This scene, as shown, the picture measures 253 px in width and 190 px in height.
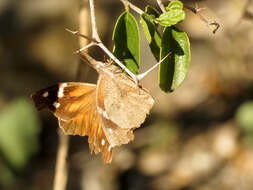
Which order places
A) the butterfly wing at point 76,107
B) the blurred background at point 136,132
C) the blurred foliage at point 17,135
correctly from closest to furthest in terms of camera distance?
the butterfly wing at point 76,107 < the blurred foliage at point 17,135 < the blurred background at point 136,132

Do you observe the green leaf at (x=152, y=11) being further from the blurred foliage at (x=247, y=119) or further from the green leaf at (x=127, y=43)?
the blurred foliage at (x=247, y=119)

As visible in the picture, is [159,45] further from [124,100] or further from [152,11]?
[124,100]

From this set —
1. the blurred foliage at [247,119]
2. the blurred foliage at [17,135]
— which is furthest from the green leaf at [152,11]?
the blurred foliage at [247,119]

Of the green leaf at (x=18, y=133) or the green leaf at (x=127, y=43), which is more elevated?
the green leaf at (x=127, y=43)

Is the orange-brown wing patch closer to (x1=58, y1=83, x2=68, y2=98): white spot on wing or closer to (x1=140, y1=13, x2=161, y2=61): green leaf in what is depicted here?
(x1=58, y1=83, x2=68, y2=98): white spot on wing

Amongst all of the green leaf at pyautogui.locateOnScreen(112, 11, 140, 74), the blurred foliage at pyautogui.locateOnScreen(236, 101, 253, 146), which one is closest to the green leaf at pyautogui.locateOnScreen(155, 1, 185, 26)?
the green leaf at pyautogui.locateOnScreen(112, 11, 140, 74)

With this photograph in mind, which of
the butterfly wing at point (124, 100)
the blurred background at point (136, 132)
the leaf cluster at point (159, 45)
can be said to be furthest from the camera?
the blurred background at point (136, 132)

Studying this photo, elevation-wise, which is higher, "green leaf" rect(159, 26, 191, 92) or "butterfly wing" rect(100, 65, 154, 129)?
"green leaf" rect(159, 26, 191, 92)
